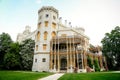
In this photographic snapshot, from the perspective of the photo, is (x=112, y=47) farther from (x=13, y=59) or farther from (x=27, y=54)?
(x=13, y=59)

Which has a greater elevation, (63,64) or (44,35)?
(44,35)

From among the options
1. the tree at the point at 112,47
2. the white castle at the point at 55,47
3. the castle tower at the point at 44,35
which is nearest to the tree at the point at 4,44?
the castle tower at the point at 44,35

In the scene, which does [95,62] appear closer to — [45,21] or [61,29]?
[61,29]

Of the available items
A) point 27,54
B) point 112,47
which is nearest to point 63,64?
point 27,54

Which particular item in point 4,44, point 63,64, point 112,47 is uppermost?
point 4,44

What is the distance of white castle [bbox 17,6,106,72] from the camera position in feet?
93.0

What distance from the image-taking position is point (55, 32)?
113 ft

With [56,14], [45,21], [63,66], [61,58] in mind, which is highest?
[56,14]

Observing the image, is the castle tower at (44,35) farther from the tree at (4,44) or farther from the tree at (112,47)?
the tree at (112,47)

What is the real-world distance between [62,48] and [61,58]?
125 inches

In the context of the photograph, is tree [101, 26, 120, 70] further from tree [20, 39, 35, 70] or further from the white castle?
tree [20, 39, 35, 70]

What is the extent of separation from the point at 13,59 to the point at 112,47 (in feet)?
89.8

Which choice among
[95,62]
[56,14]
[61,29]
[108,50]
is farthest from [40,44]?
[108,50]

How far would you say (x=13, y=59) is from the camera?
33.5 metres
